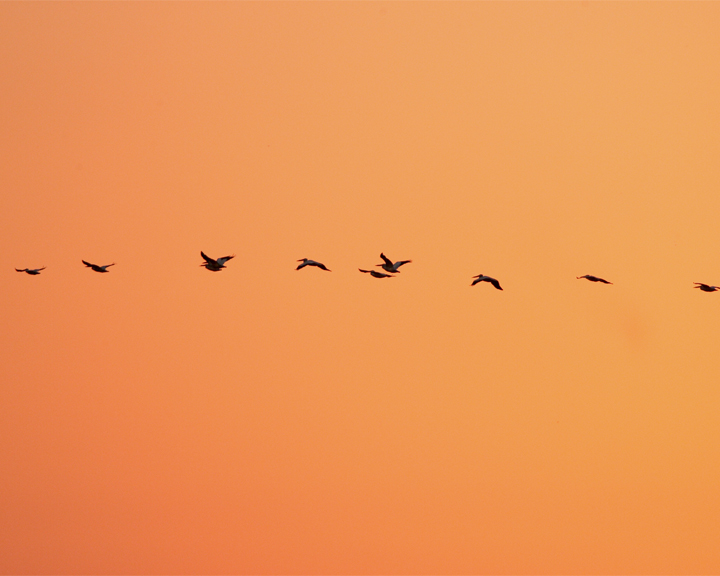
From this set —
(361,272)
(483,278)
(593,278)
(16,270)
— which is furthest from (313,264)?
(16,270)

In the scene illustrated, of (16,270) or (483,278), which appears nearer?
(483,278)

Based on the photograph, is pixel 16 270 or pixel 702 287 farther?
pixel 16 270

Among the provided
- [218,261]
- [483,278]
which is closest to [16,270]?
[218,261]

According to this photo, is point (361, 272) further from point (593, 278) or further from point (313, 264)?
point (593, 278)

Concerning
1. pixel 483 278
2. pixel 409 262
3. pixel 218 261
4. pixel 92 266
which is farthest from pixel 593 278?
pixel 92 266

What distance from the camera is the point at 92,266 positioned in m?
112

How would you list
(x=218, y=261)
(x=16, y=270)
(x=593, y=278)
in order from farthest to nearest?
(x=16, y=270) → (x=218, y=261) → (x=593, y=278)

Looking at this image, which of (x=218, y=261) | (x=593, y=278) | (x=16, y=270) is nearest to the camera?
(x=593, y=278)

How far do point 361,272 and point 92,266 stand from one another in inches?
923

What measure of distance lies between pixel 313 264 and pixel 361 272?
5.07 meters

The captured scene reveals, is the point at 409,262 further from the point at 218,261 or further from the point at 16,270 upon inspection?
the point at 16,270

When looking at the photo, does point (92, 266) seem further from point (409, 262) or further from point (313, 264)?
point (409, 262)

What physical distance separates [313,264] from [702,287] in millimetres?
31796

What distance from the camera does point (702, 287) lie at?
4186 inches
